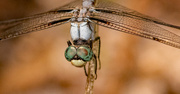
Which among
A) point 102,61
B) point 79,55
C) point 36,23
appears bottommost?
point 102,61

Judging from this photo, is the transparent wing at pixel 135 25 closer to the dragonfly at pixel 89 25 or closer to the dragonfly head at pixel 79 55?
the dragonfly at pixel 89 25

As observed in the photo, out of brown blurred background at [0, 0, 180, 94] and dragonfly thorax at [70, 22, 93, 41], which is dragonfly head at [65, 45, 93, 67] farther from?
brown blurred background at [0, 0, 180, 94]

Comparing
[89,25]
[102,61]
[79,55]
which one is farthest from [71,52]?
[102,61]

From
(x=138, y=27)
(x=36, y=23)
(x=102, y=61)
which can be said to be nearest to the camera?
(x=138, y=27)

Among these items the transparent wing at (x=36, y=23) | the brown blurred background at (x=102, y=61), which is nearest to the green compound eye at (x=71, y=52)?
the transparent wing at (x=36, y=23)

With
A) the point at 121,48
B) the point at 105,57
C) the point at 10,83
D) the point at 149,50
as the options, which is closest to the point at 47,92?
the point at 10,83

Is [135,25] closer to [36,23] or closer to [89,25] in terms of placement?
[89,25]

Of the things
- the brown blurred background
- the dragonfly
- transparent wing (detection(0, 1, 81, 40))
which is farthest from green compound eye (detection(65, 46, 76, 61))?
the brown blurred background
